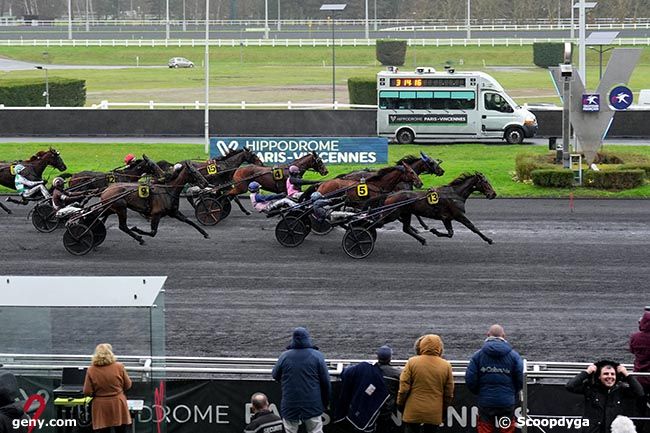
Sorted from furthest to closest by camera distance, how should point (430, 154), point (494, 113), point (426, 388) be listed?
point (494, 113) → point (430, 154) → point (426, 388)

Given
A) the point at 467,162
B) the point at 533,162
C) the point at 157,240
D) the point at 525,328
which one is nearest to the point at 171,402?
the point at 525,328

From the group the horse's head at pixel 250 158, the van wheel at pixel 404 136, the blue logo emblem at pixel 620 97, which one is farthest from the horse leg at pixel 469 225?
the van wheel at pixel 404 136

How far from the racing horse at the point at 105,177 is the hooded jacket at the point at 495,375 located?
38.6 feet

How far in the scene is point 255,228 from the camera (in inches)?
798

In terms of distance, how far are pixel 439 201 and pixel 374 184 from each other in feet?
3.96

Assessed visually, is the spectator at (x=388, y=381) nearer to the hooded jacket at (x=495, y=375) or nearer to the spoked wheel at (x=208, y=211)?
the hooded jacket at (x=495, y=375)

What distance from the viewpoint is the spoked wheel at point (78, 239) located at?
17.8m

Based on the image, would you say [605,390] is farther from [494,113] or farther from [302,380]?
[494,113]

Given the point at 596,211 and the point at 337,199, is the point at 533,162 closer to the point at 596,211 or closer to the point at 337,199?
the point at 596,211

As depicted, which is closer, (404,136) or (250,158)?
(250,158)

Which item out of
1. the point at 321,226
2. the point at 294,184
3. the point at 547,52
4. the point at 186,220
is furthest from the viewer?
the point at 547,52

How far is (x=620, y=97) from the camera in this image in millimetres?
25141

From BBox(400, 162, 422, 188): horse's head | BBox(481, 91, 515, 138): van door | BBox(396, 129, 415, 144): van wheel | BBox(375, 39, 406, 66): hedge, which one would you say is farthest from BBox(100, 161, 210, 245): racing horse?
BBox(375, 39, 406, 66): hedge

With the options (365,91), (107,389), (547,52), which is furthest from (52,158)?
(547,52)
